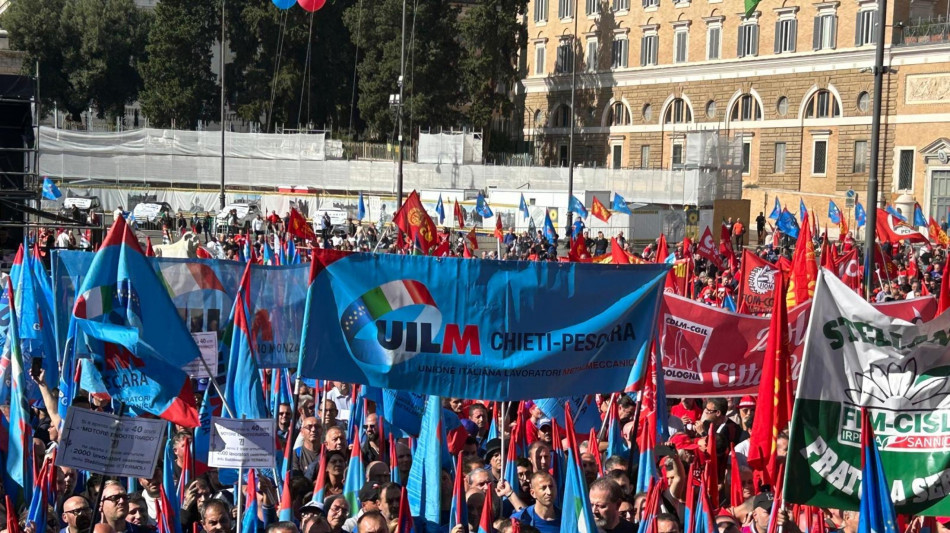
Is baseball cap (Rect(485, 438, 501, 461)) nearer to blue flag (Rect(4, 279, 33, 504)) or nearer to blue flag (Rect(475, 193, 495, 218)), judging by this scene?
blue flag (Rect(4, 279, 33, 504))

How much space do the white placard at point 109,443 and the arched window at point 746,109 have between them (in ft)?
171

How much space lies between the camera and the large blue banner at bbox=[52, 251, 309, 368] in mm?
8906

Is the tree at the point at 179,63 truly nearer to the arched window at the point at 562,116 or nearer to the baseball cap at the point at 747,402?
the arched window at the point at 562,116

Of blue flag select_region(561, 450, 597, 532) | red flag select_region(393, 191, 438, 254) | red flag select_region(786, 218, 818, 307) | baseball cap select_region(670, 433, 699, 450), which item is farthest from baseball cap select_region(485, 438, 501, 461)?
red flag select_region(393, 191, 438, 254)

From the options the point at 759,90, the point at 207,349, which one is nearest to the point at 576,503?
the point at 207,349

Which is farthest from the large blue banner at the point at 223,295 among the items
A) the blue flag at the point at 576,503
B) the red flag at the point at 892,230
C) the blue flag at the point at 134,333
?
the red flag at the point at 892,230

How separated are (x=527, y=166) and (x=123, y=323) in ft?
164

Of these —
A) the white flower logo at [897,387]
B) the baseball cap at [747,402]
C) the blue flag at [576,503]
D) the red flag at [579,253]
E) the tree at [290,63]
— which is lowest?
the baseball cap at [747,402]

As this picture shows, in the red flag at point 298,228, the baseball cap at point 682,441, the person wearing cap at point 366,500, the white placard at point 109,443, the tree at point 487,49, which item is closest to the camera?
the white placard at point 109,443

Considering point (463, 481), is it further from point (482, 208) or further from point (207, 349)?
point (482, 208)

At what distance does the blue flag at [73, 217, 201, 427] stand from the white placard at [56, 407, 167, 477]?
70cm

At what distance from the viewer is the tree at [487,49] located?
5912 centimetres

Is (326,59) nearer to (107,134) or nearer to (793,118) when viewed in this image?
(107,134)

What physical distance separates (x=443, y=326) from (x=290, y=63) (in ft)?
186
